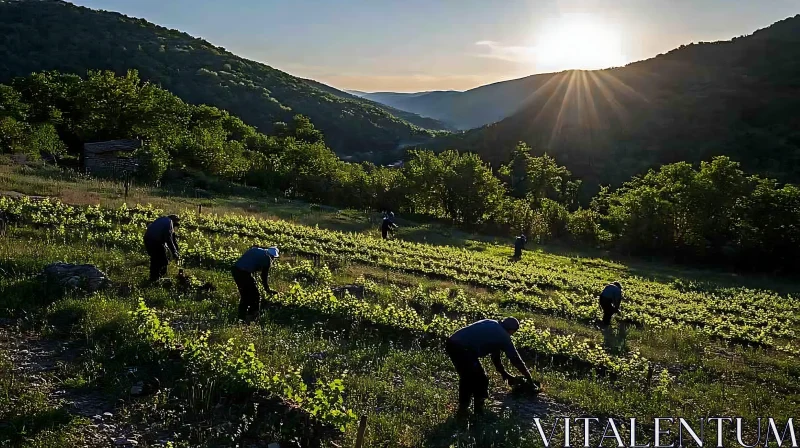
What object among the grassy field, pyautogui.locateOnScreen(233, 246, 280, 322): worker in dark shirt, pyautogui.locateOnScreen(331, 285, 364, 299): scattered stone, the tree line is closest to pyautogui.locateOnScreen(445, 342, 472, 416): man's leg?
the grassy field

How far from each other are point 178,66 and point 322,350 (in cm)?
12191

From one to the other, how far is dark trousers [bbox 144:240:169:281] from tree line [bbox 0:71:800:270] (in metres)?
28.6

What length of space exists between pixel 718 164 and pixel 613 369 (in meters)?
35.6

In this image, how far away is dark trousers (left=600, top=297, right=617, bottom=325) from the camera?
15.7 metres

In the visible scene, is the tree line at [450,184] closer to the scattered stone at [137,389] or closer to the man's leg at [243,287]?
the man's leg at [243,287]

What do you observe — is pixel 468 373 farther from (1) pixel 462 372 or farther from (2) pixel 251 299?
(2) pixel 251 299

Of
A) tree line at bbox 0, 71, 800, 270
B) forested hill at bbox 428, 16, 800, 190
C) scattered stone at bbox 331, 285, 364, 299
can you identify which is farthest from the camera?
forested hill at bbox 428, 16, 800, 190

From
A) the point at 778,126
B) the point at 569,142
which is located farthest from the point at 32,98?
the point at 778,126

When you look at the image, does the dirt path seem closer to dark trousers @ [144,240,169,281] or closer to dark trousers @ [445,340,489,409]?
dark trousers @ [144,240,169,281]

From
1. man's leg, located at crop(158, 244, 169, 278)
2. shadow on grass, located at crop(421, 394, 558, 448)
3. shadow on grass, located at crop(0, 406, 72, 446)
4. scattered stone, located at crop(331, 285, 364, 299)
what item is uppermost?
man's leg, located at crop(158, 244, 169, 278)

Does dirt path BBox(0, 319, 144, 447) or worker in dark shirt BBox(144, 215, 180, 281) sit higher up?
worker in dark shirt BBox(144, 215, 180, 281)

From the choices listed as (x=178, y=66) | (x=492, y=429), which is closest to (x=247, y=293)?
(x=492, y=429)

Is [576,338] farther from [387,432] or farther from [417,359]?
[387,432]

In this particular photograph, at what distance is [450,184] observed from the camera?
47406 millimetres
